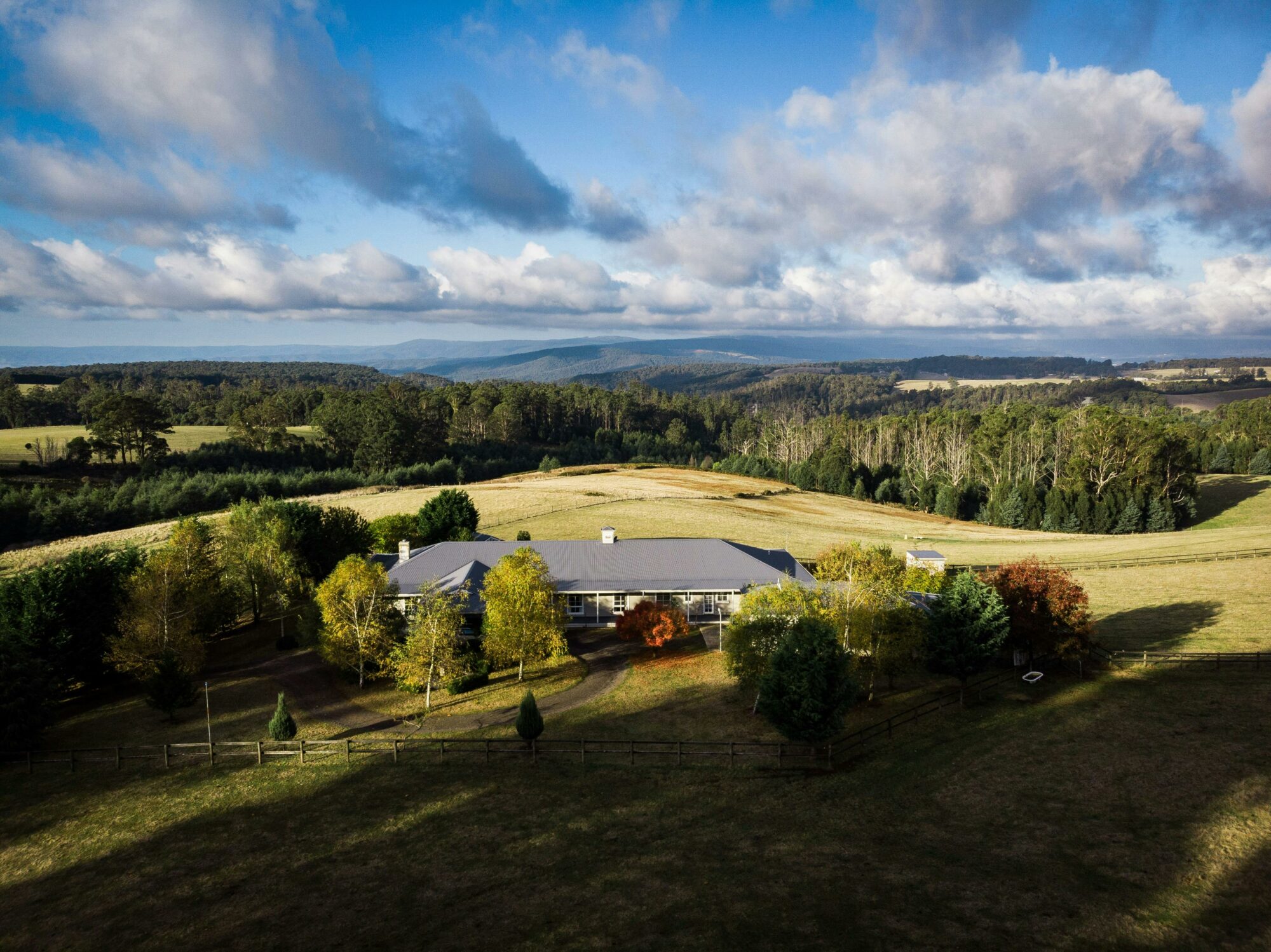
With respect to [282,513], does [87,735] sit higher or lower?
lower

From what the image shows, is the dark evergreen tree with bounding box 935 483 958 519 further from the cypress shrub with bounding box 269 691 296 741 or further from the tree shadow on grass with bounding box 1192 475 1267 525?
the cypress shrub with bounding box 269 691 296 741

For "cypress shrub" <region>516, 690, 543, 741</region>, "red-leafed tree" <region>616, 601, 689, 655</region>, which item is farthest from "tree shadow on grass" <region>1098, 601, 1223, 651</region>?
"cypress shrub" <region>516, 690, 543, 741</region>

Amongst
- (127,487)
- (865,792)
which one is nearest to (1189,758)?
(865,792)

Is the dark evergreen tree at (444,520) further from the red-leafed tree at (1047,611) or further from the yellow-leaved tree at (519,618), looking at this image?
the red-leafed tree at (1047,611)

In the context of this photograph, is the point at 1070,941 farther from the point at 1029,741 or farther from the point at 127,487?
the point at 127,487

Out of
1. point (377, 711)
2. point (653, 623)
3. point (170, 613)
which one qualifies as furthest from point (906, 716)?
point (170, 613)

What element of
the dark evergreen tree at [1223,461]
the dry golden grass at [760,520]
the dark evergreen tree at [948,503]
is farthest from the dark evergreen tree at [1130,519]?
the dark evergreen tree at [1223,461]

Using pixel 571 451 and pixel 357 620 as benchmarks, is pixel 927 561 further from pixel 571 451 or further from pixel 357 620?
pixel 571 451
